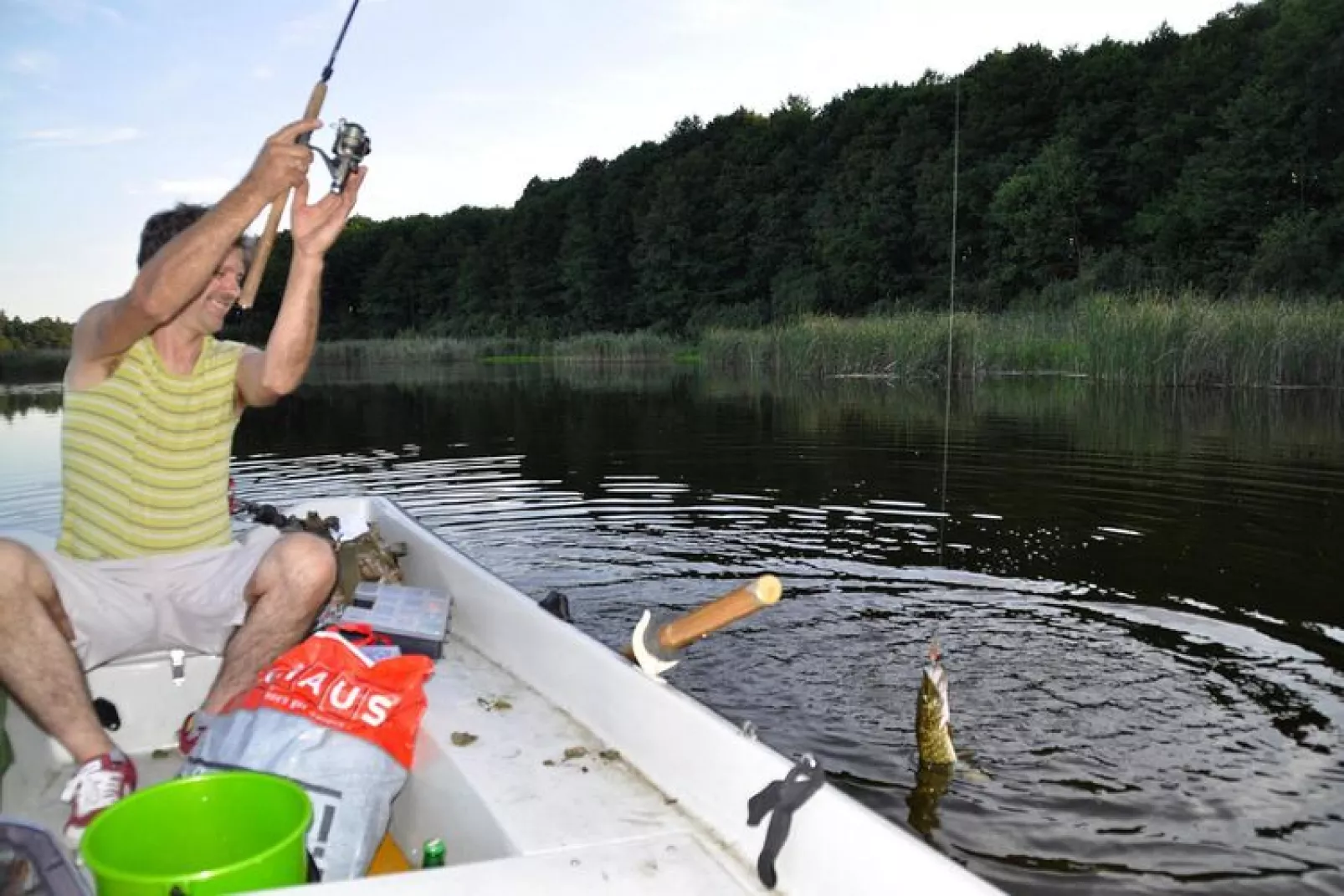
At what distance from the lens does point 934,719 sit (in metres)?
3.33

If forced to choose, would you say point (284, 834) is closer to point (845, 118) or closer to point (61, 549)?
point (61, 549)

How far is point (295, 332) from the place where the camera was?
2814 millimetres

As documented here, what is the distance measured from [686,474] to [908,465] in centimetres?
237

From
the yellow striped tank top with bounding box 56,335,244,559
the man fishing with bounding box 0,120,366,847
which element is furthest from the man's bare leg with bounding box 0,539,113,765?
the yellow striped tank top with bounding box 56,335,244,559

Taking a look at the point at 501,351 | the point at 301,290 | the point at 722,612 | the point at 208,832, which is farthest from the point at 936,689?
the point at 501,351

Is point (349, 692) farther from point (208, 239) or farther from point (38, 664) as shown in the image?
point (208, 239)

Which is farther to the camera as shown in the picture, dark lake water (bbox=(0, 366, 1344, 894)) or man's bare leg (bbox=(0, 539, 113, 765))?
dark lake water (bbox=(0, 366, 1344, 894))

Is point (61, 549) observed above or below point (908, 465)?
above

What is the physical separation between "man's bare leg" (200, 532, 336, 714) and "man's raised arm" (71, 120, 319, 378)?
701 mm

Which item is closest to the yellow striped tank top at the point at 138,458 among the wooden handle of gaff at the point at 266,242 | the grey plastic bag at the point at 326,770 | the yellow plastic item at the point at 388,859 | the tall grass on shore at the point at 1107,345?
the wooden handle of gaff at the point at 266,242

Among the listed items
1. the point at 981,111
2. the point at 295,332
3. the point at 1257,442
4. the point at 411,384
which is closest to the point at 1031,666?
the point at 295,332

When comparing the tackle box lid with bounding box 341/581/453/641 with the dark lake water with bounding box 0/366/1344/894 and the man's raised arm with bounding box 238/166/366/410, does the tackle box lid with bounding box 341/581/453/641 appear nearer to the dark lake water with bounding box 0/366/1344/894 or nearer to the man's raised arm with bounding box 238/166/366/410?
the man's raised arm with bounding box 238/166/366/410

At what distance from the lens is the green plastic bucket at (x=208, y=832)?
65.0 inches

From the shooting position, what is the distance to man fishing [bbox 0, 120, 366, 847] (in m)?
2.68
